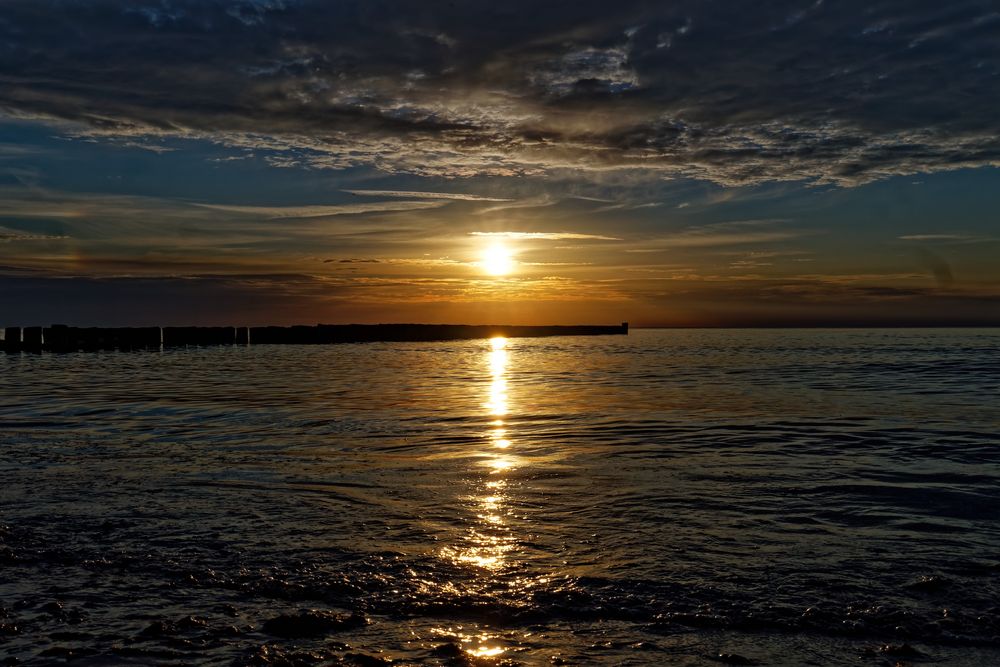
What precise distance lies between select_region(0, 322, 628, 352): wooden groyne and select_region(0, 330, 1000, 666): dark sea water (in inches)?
1832

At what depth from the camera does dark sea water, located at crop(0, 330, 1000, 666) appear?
4961mm

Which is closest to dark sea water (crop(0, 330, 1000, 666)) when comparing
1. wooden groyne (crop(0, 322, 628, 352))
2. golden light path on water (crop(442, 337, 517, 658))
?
golden light path on water (crop(442, 337, 517, 658))

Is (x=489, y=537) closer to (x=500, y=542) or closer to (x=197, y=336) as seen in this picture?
(x=500, y=542)

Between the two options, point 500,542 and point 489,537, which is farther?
point 489,537

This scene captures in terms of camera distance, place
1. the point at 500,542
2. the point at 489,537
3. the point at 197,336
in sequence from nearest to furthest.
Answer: the point at 500,542
the point at 489,537
the point at 197,336

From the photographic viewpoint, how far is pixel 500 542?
7238 millimetres

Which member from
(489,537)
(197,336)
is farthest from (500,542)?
(197,336)

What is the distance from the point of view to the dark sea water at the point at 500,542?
4.96 m

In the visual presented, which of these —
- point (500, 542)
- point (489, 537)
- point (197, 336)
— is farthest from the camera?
point (197, 336)

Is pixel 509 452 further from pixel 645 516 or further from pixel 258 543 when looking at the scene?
pixel 258 543

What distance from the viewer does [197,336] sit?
3004 inches

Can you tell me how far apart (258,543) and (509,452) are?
6373mm

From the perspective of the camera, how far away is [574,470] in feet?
36.9

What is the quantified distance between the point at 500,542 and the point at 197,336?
75.5 meters
